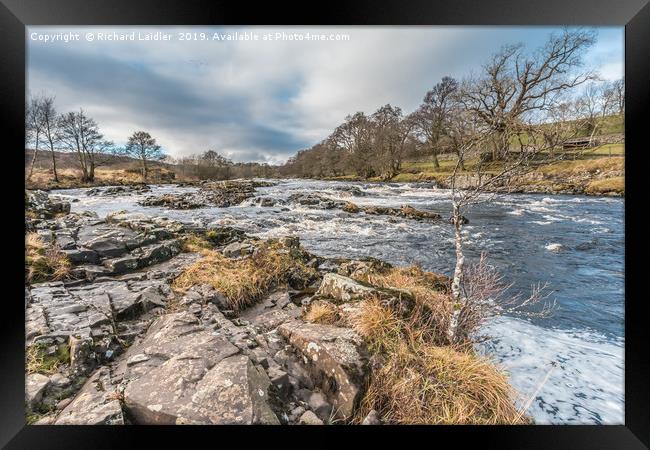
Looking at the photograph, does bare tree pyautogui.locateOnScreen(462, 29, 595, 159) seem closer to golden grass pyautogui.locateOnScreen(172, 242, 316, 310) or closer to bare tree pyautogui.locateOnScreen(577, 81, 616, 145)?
bare tree pyautogui.locateOnScreen(577, 81, 616, 145)

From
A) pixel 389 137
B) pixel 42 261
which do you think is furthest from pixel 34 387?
pixel 389 137

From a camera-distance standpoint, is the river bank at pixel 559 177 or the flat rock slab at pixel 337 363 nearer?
the flat rock slab at pixel 337 363

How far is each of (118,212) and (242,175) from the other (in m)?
1.39

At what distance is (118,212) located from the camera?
9.23 feet

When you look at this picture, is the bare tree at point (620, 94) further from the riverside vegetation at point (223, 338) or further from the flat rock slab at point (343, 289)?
the flat rock slab at point (343, 289)

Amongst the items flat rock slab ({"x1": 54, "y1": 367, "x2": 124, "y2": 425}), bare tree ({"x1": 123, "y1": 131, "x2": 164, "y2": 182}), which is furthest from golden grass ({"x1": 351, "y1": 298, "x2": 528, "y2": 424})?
bare tree ({"x1": 123, "y1": 131, "x2": 164, "y2": 182})

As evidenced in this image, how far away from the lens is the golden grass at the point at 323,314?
7.00 feet

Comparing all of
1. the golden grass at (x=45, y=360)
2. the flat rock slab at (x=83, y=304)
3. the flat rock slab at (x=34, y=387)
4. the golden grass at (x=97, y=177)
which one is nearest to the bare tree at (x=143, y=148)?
the golden grass at (x=97, y=177)

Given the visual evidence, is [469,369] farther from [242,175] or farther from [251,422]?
[242,175]

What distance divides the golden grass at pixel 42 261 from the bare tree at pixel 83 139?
2.38 ft

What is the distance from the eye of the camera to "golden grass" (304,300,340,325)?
7.00ft

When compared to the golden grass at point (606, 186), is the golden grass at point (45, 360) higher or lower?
lower
